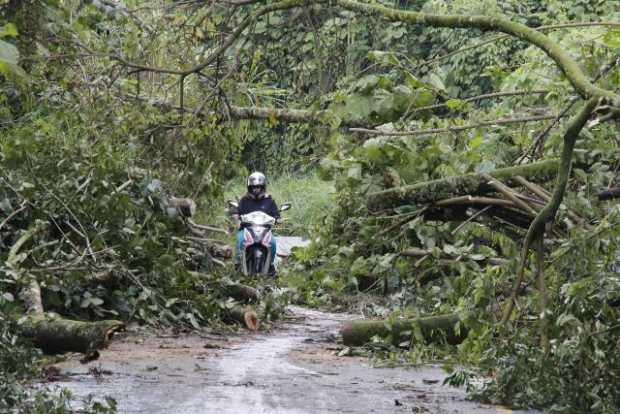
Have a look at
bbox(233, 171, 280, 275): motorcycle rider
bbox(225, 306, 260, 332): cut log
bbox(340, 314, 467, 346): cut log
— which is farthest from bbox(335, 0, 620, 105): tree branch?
bbox(233, 171, 280, 275): motorcycle rider

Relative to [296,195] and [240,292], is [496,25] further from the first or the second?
[296,195]

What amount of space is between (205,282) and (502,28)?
221 inches

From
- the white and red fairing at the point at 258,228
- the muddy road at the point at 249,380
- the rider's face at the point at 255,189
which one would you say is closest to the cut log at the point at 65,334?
Answer: the muddy road at the point at 249,380

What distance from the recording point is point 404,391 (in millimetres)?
7707

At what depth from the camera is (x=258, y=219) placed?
1659 centimetres

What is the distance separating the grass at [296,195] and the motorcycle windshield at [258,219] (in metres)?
8.96

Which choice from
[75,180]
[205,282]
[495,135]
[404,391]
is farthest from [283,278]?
[404,391]

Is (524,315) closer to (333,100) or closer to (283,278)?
(333,100)

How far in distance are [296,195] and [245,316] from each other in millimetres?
17353

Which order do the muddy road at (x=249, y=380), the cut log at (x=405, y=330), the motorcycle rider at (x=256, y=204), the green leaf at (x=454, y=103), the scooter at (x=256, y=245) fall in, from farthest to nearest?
the motorcycle rider at (x=256, y=204) < the scooter at (x=256, y=245) < the cut log at (x=405, y=330) < the green leaf at (x=454, y=103) < the muddy road at (x=249, y=380)

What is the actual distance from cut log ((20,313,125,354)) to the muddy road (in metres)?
0.19

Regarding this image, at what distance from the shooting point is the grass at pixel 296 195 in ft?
89.4

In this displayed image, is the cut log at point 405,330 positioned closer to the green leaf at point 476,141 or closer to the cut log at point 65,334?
the green leaf at point 476,141

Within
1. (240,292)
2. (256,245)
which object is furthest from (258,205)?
(240,292)
